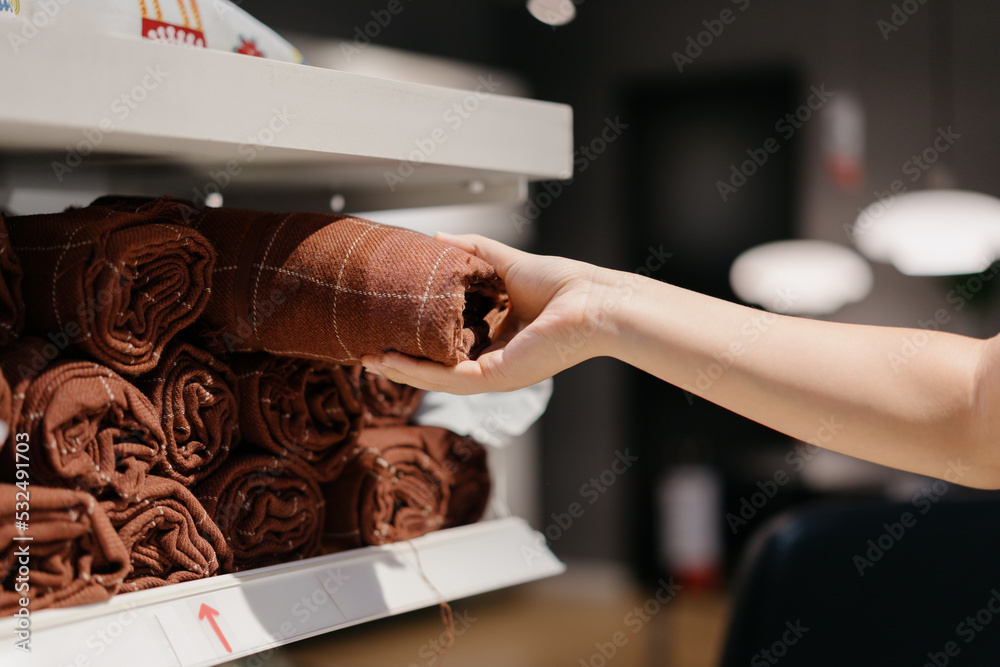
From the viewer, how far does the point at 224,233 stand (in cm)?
64

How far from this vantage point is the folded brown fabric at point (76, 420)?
51 cm

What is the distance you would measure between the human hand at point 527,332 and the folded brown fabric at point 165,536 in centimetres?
17

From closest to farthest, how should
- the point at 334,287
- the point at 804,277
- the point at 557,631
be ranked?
1. the point at 334,287
2. the point at 804,277
3. the point at 557,631

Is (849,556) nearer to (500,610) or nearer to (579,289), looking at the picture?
A: (579,289)

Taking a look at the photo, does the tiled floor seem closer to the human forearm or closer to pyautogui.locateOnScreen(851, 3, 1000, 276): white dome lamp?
pyautogui.locateOnScreen(851, 3, 1000, 276): white dome lamp

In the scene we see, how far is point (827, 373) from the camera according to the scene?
0.66 meters

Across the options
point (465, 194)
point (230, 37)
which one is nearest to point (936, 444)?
point (465, 194)

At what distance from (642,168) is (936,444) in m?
2.16

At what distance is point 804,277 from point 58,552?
2.13m

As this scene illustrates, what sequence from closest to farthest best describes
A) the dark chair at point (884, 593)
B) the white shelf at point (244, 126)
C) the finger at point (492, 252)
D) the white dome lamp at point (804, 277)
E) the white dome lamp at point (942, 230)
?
the white shelf at point (244, 126), the finger at point (492, 252), the dark chair at point (884, 593), the white dome lamp at point (942, 230), the white dome lamp at point (804, 277)

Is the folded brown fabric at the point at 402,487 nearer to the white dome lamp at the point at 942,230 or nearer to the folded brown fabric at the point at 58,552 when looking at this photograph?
the folded brown fabric at the point at 58,552

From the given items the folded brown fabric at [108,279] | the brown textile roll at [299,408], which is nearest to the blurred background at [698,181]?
the brown textile roll at [299,408]

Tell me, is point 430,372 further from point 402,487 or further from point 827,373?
point 827,373

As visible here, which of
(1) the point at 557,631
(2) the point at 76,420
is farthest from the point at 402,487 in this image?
(1) the point at 557,631
